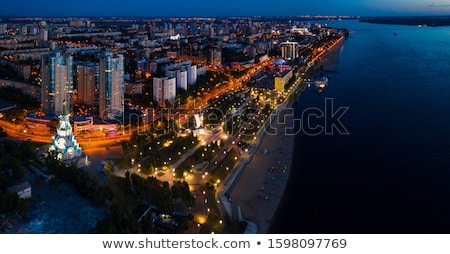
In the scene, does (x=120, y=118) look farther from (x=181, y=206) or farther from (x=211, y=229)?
(x=211, y=229)

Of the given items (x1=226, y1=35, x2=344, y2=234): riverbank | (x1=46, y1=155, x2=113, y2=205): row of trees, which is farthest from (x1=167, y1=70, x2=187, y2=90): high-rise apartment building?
(x1=46, y1=155, x2=113, y2=205): row of trees

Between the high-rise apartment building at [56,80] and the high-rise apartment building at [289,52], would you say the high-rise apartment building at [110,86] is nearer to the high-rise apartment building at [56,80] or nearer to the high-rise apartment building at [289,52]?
the high-rise apartment building at [56,80]

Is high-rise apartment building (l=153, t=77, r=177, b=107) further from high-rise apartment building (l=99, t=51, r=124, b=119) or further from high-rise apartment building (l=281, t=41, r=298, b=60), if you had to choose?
high-rise apartment building (l=281, t=41, r=298, b=60)

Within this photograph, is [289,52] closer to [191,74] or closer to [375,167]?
[191,74]

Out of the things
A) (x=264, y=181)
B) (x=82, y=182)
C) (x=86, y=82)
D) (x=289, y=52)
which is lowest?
(x=264, y=181)

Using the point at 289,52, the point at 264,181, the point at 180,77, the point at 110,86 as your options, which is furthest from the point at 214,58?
the point at 264,181

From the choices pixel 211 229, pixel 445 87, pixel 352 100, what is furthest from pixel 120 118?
pixel 445 87
